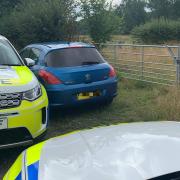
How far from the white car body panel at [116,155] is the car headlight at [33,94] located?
2.58 meters

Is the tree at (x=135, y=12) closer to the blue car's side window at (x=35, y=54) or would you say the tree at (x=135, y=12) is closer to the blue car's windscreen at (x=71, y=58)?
the blue car's side window at (x=35, y=54)

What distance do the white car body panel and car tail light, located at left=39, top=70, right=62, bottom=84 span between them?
15.9 ft

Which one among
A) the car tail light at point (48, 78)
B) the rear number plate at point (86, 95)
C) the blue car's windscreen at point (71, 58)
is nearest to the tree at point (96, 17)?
the blue car's windscreen at point (71, 58)

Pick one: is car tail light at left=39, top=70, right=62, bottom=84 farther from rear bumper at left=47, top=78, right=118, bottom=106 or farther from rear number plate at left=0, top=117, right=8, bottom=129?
rear number plate at left=0, top=117, right=8, bottom=129

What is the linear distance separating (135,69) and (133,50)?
616 millimetres

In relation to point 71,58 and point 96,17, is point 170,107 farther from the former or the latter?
point 96,17

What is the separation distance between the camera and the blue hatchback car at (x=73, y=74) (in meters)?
7.77

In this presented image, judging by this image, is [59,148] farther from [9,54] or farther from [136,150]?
[9,54]

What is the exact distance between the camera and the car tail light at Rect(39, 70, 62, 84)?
25.5 feet

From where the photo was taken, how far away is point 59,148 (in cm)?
274

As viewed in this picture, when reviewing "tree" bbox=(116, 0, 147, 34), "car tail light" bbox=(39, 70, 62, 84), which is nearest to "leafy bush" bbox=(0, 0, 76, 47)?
"car tail light" bbox=(39, 70, 62, 84)

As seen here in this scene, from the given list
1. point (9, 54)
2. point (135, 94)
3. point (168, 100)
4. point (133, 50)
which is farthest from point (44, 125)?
point (133, 50)

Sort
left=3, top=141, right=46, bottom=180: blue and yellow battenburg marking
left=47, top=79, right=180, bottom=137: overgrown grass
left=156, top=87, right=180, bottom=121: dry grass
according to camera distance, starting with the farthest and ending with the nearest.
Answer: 1. left=47, top=79, right=180, bottom=137: overgrown grass
2. left=156, top=87, right=180, bottom=121: dry grass
3. left=3, top=141, right=46, bottom=180: blue and yellow battenburg marking

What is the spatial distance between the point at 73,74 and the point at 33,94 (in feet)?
7.45
